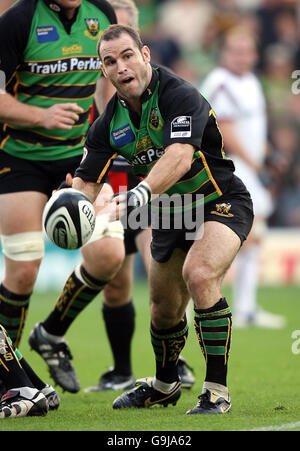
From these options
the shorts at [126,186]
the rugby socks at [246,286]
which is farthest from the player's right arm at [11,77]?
the rugby socks at [246,286]

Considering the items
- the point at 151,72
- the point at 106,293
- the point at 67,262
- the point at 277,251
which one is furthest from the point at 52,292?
the point at 151,72

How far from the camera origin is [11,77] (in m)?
5.62

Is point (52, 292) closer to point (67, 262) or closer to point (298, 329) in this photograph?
point (67, 262)

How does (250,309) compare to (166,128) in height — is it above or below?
below

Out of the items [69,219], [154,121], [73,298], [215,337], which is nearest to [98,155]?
[154,121]

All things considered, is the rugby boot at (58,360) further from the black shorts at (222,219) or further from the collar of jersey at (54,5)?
the collar of jersey at (54,5)

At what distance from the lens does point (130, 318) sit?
636cm

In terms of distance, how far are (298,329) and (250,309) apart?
1.20 m

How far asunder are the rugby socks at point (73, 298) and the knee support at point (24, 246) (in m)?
0.37

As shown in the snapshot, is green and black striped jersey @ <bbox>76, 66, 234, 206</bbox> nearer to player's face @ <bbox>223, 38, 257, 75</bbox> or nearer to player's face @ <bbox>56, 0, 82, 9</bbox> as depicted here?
player's face @ <bbox>56, 0, 82, 9</bbox>

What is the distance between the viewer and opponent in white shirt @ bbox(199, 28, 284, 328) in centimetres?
988

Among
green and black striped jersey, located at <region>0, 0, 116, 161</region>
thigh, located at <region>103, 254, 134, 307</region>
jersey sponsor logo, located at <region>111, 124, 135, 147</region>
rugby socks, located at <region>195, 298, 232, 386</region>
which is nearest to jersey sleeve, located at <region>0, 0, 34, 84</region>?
green and black striped jersey, located at <region>0, 0, 116, 161</region>

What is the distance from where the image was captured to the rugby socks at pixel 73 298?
5.89 m

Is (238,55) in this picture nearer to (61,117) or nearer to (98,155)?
(61,117)
